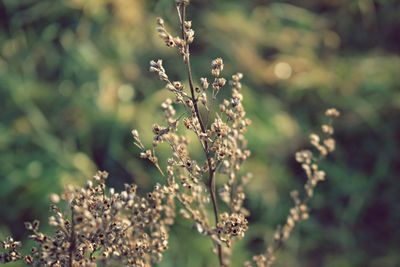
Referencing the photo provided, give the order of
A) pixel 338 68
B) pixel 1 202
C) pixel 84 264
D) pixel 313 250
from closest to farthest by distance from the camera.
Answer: pixel 84 264 < pixel 1 202 < pixel 313 250 < pixel 338 68

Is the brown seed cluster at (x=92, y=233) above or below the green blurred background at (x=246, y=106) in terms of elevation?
below

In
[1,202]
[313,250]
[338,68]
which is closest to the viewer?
[1,202]

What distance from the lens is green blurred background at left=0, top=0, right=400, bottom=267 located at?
1980 mm

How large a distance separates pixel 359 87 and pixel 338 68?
12cm

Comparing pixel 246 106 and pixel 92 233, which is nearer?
pixel 92 233

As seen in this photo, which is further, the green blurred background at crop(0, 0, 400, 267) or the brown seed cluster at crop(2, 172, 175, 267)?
the green blurred background at crop(0, 0, 400, 267)

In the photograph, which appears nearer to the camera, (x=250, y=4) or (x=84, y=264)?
(x=84, y=264)

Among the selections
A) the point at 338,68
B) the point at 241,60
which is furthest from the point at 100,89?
the point at 338,68

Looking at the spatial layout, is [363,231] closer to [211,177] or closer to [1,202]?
[1,202]

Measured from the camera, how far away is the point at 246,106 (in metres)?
2.11

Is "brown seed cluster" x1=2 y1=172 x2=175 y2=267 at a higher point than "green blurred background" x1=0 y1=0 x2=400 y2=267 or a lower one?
lower

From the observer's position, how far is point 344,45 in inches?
93.8

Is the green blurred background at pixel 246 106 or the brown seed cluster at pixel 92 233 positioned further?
the green blurred background at pixel 246 106

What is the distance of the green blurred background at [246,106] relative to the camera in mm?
1980
